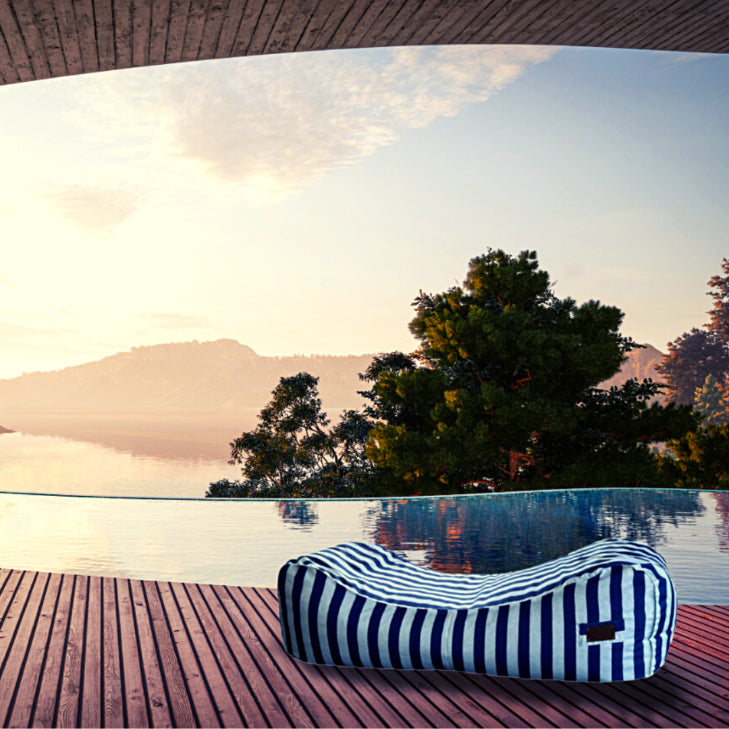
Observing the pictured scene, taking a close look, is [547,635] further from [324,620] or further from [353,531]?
[353,531]

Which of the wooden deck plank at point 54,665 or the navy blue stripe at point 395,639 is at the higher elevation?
the navy blue stripe at point 395,639

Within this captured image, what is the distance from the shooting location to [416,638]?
2.70 metres

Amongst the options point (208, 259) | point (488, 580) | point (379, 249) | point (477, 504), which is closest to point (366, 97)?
point (379, 249)

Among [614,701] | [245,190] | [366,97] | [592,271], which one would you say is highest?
[366,97]

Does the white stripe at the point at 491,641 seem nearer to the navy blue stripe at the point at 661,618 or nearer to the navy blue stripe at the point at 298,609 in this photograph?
the navy blue stripe at the point at 661,618

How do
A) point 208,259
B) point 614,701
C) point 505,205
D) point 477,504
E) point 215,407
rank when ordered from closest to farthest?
point 614,701 → point 477,504 → point 505,205 → point 208,259 → point 215,407

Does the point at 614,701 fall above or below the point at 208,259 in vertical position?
below

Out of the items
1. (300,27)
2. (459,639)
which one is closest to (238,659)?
(459,639)

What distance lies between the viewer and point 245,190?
18.8m

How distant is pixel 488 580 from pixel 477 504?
3.64 meters

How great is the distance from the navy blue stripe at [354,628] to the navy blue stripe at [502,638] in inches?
20.2

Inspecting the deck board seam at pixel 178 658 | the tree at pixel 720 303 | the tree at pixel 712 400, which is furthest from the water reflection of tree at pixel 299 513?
the tree at pixel 720 303

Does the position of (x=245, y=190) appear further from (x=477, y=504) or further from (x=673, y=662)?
(x=673, y=662)

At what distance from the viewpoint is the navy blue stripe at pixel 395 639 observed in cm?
271
